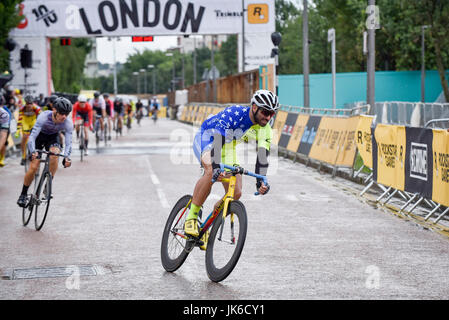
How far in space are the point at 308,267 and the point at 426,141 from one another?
406cm

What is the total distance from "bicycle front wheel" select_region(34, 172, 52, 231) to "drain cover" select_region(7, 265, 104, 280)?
7.92 ft

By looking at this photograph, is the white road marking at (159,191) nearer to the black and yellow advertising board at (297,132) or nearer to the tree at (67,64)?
the black and yellow advertising board at (297,132)

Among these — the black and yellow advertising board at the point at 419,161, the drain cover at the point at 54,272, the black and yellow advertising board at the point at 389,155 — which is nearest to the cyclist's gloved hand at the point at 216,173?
the drain cover at the point at 54,272

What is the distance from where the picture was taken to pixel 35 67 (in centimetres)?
3972

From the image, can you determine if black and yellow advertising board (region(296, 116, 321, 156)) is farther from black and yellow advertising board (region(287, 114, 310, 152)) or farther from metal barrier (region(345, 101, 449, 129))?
metal barrier (region(345, 101, 449, 129))

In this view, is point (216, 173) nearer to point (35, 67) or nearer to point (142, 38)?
point (142, 38)

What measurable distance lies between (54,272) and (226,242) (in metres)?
1.87

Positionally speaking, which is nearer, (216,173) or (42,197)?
(216,173)

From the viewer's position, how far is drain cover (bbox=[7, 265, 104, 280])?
739 centimetres

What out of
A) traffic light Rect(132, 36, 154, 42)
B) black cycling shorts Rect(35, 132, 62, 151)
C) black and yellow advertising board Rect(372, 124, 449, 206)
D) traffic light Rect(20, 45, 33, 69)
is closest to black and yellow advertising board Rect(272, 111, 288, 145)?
black and yellow advertising board Rect(372, 124, 449, 206)

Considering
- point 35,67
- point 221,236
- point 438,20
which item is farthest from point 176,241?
point 438,20

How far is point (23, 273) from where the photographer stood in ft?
24.7
